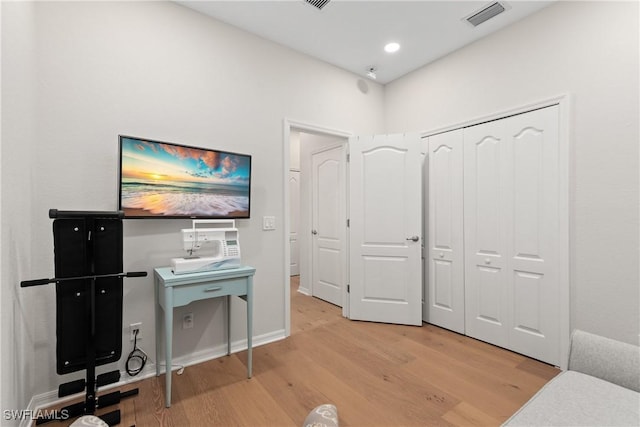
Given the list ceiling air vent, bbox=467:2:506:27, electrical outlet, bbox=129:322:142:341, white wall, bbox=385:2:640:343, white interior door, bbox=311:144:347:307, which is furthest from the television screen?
white wall, bbox=385:2:640:343

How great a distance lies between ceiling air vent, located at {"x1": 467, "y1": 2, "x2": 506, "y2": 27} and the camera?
2.46m

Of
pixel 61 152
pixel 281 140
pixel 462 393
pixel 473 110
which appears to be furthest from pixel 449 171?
pixel 61 152

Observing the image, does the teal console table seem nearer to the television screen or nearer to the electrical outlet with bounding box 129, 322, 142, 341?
the electrical outlet with bounding box 129, 322, 142, 341

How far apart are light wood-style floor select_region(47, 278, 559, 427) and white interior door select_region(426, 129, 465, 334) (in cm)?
32

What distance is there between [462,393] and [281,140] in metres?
2.56

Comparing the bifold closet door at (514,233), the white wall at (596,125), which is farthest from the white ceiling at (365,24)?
the bifold closet door at (514,233)

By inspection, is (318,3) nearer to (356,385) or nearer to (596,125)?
(596,125)

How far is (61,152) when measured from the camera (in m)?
1.95

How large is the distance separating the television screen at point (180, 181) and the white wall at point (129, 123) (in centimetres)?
14

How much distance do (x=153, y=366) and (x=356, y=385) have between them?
1.55m

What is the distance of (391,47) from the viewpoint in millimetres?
3047

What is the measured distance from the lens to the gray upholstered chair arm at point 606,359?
1.41 metres

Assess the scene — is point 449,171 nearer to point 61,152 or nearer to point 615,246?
point 615,246

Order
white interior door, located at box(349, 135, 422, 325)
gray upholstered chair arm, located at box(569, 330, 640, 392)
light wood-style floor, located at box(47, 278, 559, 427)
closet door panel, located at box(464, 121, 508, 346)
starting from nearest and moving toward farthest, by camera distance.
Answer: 1. gray upholstered chair arm, located at box(569, 330, 640, 392)
2. light wood-style floor, located at box(47, 278, 559, 427)
3. closet door panel, located at box(464, 121, 508, 346)
4. white interior door, located at box(349, 135, 422, 325)
